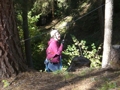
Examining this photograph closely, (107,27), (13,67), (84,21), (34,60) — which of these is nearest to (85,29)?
(84,21)

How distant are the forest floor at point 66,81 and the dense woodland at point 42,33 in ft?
0.66

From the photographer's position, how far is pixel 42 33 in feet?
27.1

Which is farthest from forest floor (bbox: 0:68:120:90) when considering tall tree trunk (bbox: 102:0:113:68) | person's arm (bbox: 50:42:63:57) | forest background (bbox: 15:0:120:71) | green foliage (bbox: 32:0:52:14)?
green foliage (bbox: 32:0:52:14)

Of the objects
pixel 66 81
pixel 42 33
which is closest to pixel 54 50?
pixel 42 33

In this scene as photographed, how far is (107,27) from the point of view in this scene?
8992mm

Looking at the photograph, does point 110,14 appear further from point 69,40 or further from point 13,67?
point 69,40

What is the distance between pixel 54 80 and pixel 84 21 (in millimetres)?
16182

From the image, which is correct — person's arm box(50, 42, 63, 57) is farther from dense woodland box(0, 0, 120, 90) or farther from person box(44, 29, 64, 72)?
dense woodland box(0, 0, 120, 90)

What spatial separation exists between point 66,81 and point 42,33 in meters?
3.96

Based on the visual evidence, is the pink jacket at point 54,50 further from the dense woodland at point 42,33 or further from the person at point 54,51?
the dense woodland at point 42,33

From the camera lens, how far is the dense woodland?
4.66 meters

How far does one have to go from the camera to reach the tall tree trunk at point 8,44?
14.9ft

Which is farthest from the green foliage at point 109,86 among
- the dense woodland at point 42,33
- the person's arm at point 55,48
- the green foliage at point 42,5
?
the green foliage at point 42,5

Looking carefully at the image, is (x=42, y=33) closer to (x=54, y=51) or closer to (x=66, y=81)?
(x=54, y=51)
